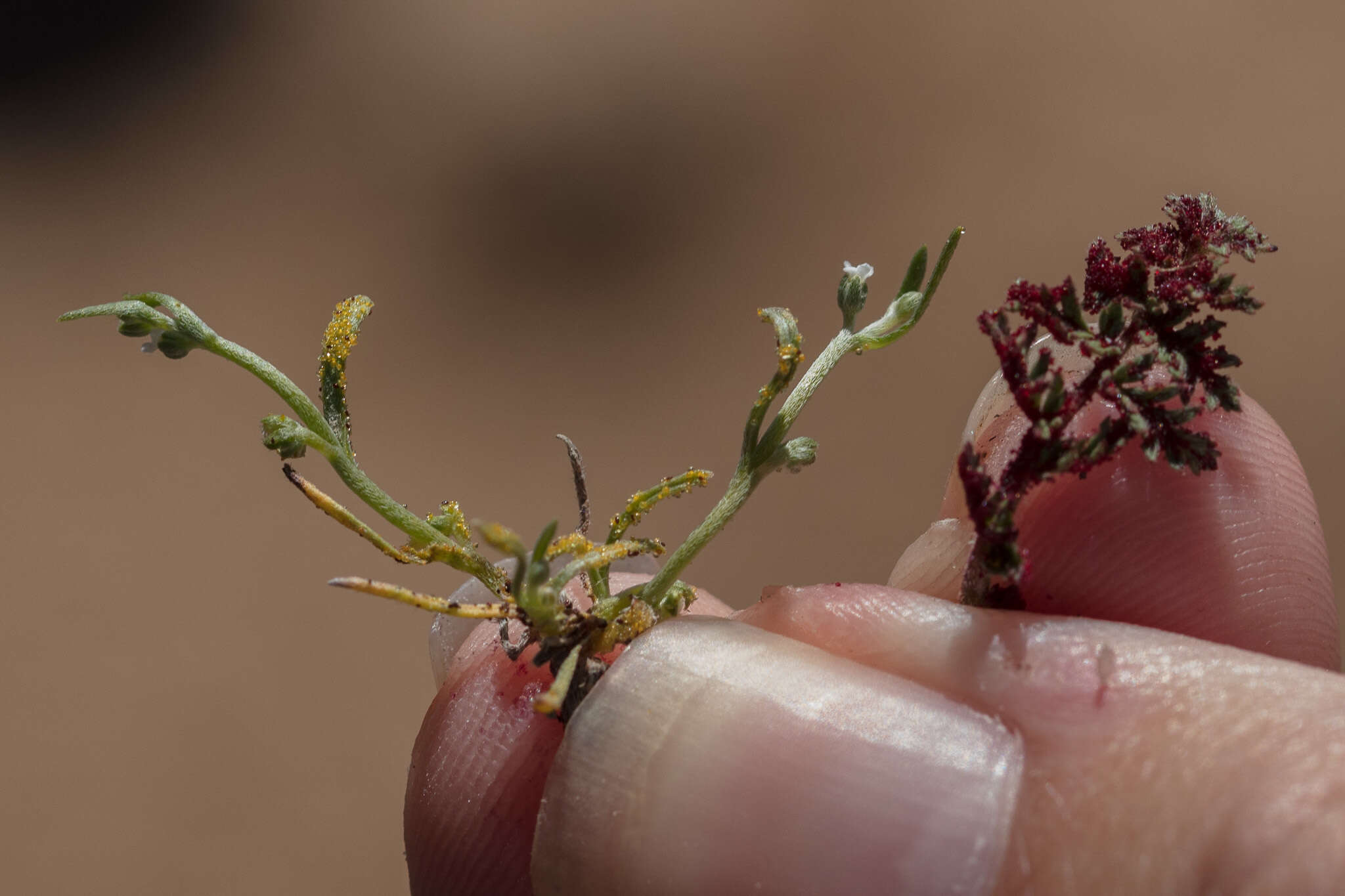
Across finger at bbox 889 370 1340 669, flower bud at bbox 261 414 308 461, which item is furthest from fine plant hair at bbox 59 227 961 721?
finger at bbox 889 370 1340 669

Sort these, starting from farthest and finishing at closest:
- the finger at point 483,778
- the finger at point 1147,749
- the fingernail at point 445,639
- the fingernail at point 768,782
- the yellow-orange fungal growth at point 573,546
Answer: the fingernail at point 445,639 → the finger at point 483,778 → the yellow-orange fungal growth at point 573,546 → the fingernail at point 768,782 → the finger at point 1147,749

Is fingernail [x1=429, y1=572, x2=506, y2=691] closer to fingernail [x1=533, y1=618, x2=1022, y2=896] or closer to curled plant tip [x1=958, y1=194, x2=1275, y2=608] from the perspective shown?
fingernail [x1=533, y1=618, x2=1022, y2=896]

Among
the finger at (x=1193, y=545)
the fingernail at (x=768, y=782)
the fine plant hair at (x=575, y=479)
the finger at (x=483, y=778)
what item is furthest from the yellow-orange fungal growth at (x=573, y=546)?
the finger at (x=1193, y=545)

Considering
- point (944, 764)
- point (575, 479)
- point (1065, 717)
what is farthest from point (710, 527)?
point (1065, 717)

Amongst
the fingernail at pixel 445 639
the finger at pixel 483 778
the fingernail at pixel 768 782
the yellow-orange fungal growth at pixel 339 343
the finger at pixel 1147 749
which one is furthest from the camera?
the fingernail at pixel 445 639

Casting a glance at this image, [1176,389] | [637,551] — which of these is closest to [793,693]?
[637,551]

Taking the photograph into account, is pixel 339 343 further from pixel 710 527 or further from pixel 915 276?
pixel 915 276

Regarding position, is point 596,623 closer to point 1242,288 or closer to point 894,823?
point 894,823

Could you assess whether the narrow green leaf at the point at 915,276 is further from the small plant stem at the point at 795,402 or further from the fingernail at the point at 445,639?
the fingernail at the point at 445,639
